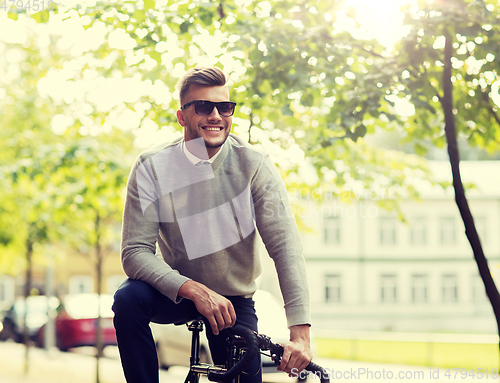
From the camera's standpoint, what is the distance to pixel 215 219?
2314 mm

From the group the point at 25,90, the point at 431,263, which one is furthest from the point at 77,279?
the point at 25,90

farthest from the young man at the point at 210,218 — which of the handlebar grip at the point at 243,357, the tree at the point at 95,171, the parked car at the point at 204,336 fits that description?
the tree at the point at 95,171

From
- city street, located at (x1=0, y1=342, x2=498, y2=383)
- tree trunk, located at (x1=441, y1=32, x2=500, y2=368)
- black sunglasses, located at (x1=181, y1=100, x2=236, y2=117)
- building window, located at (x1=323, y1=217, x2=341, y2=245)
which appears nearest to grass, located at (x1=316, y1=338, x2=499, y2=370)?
city street, located at (x1=0, y1=342, x2=498, y2=383)

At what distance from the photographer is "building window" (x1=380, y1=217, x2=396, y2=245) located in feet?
101

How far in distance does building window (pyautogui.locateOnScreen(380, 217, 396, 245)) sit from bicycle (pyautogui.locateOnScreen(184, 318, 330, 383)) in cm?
2942

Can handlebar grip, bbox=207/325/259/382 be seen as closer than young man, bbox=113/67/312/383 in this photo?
Yes

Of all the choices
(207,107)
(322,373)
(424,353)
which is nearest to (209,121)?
(207,107)

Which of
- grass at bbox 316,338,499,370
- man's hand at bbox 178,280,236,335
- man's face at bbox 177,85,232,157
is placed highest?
man's face at bbox 177,85,232,157

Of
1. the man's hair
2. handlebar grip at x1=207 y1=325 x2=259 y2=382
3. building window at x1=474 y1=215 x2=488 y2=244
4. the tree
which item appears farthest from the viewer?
building window at x1=474 y1=215 x2=488 y2=244

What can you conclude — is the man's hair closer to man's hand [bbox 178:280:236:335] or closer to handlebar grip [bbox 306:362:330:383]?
man's hand [bbox 178:280:236:335]

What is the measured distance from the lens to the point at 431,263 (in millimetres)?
30984

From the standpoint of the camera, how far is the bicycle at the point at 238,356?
174 cm

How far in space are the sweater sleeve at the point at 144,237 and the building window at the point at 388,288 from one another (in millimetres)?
30136

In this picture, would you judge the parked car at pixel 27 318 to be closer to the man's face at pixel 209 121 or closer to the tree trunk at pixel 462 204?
the tree trunk at pixel 462 204
